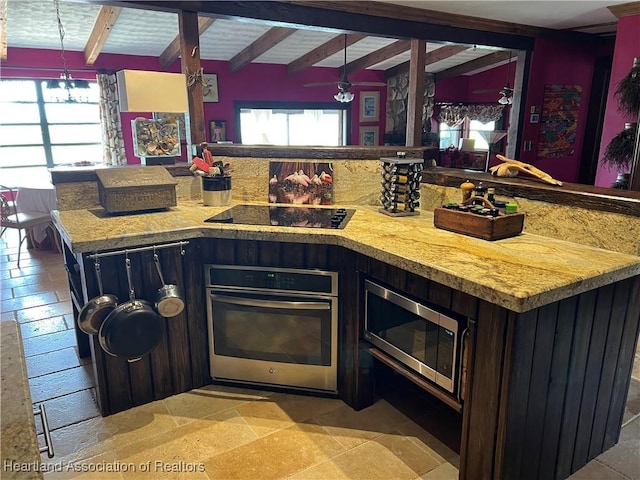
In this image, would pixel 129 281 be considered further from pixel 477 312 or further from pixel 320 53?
pixel 320 53

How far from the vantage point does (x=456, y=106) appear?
970 cm

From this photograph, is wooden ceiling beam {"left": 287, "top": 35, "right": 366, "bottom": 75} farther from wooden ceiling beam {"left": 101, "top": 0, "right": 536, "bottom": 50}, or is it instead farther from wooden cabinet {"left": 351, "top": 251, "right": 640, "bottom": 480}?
wooden cabinet {"left": 351, "top": 251, "right": 640, "bottom": 480}

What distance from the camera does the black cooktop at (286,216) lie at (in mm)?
2309

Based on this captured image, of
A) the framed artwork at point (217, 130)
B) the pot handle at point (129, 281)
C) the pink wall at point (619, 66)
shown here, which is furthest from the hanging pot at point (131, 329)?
the framed artwork at point (217, 130)

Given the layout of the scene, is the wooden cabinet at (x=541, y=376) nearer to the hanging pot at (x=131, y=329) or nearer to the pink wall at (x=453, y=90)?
the hanging pot at (x=131, y=329)

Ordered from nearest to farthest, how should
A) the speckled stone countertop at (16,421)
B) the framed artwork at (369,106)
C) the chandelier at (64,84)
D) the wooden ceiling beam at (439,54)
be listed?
the speckled stone countertop at (16,421) → the chandelier at (64,84) → the wooden ceiling beam at (439,54) → the framed artwork at (369,106)

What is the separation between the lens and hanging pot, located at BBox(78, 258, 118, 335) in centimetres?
207

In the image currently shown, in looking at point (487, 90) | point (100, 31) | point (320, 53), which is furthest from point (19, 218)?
point (487, 90)

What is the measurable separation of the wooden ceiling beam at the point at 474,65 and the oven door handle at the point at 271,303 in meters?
7.09

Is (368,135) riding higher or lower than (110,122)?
lower

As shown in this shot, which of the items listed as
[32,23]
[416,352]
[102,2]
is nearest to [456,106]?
[32,23]

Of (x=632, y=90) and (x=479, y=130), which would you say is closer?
(x=632, y=90)

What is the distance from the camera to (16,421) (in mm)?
726

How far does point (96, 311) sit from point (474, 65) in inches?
330
